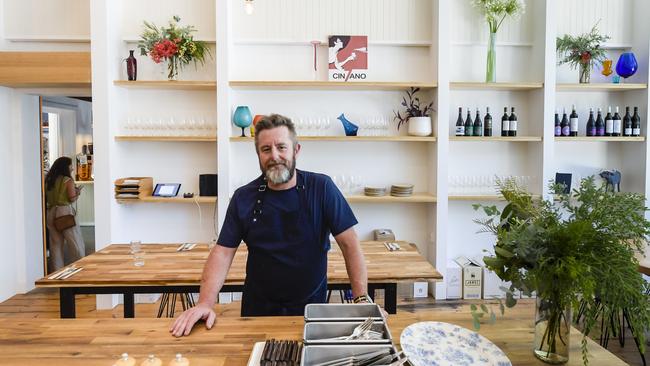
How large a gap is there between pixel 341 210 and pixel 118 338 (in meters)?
1.09

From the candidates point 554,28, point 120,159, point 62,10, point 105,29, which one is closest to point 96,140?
point 120,159

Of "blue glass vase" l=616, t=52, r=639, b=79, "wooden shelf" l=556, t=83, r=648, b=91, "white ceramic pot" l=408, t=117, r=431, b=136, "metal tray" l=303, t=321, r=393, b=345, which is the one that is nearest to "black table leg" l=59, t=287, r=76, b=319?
"metal tray" l=303, t=321, r=393, b=345

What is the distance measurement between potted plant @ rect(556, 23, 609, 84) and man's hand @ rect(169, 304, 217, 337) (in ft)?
14.4

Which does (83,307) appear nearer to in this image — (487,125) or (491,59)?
(487,125)

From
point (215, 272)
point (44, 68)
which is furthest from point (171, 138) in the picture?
point (215, 272)

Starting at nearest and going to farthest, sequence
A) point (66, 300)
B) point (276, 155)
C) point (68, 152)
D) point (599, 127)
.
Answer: point (276, 155)
point (66, 300)
point (599, 127)
point (68, 152)

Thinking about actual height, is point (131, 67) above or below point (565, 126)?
above

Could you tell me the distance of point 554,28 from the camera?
436 centimetres

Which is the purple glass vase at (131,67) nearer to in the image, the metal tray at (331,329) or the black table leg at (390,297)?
the black table leg at (390,297)

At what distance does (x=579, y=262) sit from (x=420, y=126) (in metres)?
3.33

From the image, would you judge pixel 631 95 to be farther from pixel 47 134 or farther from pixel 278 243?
pixel 47 134

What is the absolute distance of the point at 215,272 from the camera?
1.96 metres

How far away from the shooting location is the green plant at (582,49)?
4414 mm

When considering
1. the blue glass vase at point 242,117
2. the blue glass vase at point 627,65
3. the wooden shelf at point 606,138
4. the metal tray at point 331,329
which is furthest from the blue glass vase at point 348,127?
→ the metal tray at point 331,329
